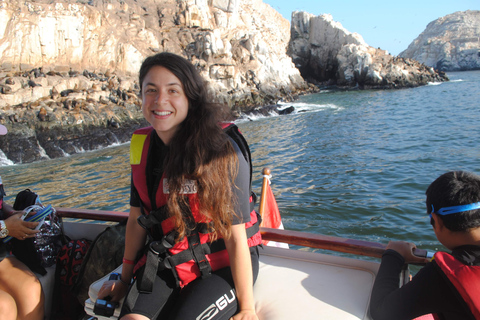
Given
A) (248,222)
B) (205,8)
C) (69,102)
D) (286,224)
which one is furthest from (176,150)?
(205,8)

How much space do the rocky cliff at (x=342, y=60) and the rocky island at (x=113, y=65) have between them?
8.6 inches

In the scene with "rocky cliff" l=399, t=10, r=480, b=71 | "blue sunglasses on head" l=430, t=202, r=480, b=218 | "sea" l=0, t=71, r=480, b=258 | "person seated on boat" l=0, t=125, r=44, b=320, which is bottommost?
"sea" l=0, t=71, r=480, b=258

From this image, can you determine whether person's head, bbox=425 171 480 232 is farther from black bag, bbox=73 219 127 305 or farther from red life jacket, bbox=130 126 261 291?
black bag, bbox=73 219 127 305

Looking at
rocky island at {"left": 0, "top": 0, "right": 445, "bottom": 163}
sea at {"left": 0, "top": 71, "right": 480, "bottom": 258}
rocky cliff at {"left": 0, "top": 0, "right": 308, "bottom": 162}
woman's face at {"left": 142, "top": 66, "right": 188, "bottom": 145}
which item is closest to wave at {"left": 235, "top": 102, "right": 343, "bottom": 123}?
rocky island at {"left": 0, "top": 0, "right": 445, "bottom": 163}

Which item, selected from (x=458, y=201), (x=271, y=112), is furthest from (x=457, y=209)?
(x=271, y=112)

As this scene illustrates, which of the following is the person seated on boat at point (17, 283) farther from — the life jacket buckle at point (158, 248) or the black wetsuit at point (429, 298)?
the black wetsuit at point (429, 298)

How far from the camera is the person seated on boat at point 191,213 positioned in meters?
1.70

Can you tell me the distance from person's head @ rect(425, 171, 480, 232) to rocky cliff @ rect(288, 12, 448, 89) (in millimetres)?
41589

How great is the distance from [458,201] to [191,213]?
127cm

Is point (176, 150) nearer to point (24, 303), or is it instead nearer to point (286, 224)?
point (24, 303)

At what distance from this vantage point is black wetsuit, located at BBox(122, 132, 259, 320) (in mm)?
1639

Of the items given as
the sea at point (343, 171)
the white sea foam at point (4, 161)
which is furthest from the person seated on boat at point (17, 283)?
the white sea foam at point (4, 161)

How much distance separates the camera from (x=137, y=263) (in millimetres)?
1984

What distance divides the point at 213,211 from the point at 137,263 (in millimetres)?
648
